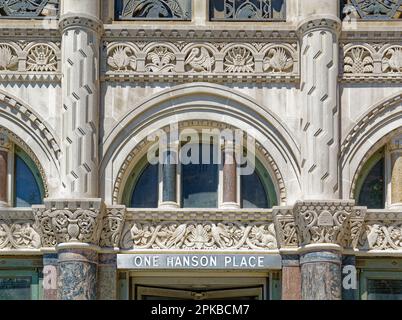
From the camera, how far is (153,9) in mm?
28891

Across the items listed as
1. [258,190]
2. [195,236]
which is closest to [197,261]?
[195,236]

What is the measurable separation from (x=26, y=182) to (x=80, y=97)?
84.1 inches

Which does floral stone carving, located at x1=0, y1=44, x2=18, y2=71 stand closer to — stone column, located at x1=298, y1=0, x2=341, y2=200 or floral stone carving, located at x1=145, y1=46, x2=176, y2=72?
floral stone carving, located at x1=145, y1=46, x2=176, y2=72

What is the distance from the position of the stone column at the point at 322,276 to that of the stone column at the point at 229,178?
201cm

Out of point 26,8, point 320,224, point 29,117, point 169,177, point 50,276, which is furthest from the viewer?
point 26,8

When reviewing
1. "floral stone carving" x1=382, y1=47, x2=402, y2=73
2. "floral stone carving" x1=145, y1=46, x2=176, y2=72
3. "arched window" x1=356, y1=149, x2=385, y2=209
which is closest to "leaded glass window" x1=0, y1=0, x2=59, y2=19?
"floral stone carving" x1=145, y1=46, x2=176, y2=72

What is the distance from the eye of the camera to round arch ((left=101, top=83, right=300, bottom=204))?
92.1ft

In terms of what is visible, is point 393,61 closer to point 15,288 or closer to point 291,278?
point 291,278

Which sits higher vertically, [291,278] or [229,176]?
[229,176]

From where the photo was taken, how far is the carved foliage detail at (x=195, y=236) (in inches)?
1096

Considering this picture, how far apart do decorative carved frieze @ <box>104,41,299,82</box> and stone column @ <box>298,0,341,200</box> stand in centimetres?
50

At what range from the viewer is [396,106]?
1118 inches

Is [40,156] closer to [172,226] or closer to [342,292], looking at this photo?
[172,226]

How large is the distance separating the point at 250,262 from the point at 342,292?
1.83 metres
